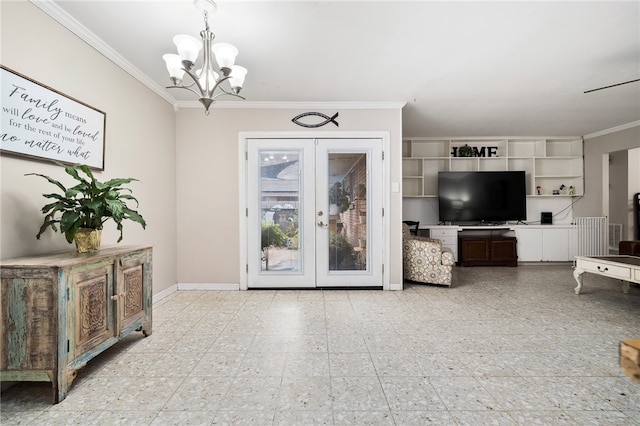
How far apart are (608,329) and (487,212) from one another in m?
3.27

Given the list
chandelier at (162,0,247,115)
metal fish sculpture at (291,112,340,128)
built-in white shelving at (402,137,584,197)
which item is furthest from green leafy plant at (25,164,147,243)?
built-in white shelving at (402,137,584,197)

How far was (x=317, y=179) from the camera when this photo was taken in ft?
12.5

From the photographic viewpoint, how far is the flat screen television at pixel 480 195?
5.54m

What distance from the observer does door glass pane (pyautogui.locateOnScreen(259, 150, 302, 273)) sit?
3.84 m

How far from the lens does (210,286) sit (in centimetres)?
382

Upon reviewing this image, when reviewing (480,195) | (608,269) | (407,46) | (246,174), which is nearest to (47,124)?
(246,174)

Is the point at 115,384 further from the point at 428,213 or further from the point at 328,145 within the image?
the point at 428,213

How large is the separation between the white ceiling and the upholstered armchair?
193cm

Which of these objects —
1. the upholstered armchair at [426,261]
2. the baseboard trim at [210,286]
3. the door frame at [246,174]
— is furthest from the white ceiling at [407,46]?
the baseboard trim at [210,286]

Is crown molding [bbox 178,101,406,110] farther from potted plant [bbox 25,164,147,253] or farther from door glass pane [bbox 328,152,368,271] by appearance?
potted plant [bbox 25,164,147,253]

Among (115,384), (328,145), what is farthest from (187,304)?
(328,145)

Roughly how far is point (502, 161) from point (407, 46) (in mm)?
4426

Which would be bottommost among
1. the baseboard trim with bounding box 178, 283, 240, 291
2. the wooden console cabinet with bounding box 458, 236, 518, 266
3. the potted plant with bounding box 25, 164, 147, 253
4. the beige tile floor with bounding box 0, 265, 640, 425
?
the beige tile floor with bounding box 0, 265, 640, 425

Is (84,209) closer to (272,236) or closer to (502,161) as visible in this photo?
(272,236)
